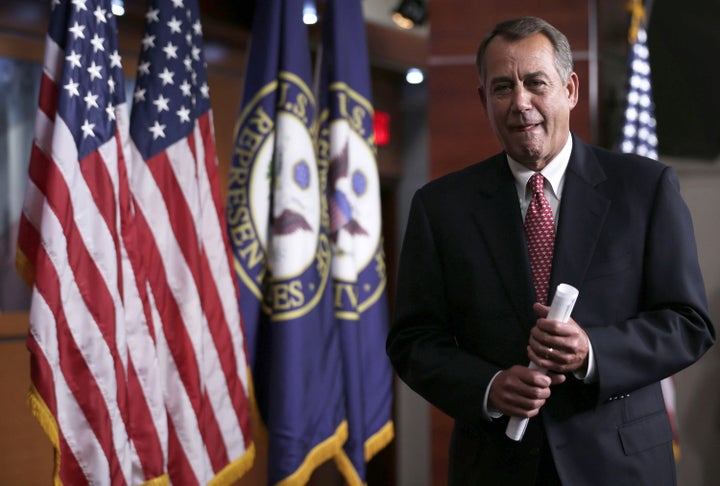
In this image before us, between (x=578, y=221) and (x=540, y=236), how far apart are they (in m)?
0.08

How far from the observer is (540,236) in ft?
5.49

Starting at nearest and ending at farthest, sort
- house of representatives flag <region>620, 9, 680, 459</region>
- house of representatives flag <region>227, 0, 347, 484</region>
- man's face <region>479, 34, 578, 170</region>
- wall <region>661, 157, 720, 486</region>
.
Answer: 1. man's face <region>479, 34, 578, 170</region>
2. house of representatives flag <region>227, 0, 347, 484</region>
3. house of representatives flag <region>620, 9, 680, 459</region>
4. wall <region>661, 157, 720, 486</region>

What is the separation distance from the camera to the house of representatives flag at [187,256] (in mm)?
3209

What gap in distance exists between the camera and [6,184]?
136 inches

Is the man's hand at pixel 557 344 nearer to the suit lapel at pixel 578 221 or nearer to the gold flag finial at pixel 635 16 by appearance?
the suit lapel at pixel 578 221

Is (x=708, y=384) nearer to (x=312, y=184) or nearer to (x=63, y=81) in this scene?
(x=312, y=184)

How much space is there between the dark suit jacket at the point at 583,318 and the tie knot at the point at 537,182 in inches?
1.8

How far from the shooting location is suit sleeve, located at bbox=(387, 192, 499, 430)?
161 cm

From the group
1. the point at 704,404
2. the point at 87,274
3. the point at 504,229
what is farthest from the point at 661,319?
the point at 704,404

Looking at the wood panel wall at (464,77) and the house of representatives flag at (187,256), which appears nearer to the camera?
the house of representatives flag at (187,256)

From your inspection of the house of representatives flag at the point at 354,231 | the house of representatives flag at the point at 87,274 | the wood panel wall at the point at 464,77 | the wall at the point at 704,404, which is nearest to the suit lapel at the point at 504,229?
the house of representatives flag at the point at 87,274

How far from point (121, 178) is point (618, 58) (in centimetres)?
324

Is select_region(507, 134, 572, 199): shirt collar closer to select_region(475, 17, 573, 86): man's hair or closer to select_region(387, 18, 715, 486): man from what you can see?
select_region(387, 18, 715, 486): man

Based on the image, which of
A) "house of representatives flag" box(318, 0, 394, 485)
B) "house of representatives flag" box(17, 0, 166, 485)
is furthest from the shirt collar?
"house of representatives flag" box(318, 0, 394, 485)
